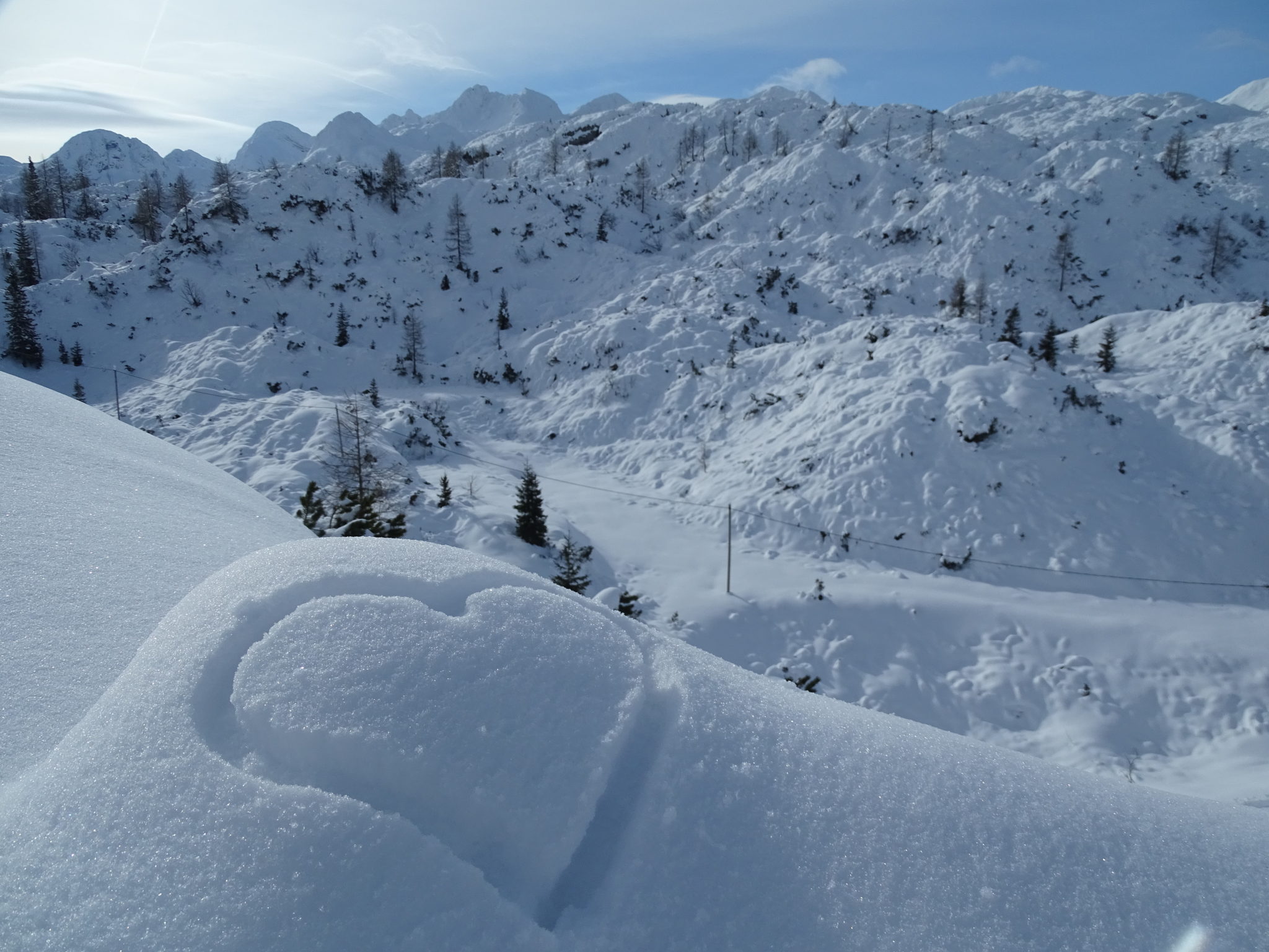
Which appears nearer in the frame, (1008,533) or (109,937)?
(109,937)

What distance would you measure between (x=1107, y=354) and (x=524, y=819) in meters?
21.4

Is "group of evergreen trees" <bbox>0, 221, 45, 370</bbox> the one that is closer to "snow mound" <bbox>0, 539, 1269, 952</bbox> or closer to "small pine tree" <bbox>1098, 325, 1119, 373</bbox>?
"snow mound" <bbox>0, 539, 1269, 952</bbox>

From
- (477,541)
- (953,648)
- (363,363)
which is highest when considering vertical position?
(363,363)

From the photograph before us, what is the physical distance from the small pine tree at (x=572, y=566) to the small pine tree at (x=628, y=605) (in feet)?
2.35

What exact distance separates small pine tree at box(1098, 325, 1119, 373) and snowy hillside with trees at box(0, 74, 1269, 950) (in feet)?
0.59

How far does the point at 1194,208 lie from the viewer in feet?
109

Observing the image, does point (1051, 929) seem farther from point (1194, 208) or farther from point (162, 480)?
point (1194, 208)

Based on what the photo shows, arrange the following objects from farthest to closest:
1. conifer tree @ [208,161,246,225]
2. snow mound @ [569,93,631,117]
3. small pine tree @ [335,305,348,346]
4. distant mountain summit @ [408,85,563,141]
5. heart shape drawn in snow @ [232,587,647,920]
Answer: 1. distant mountain summit @ [408,85,563,141]
2. snow mound @ [569,93,631,117]
3. conifer tree @ [208,161,246,225]
4. small pine tree @ [335,305,348,346]
5. heart shape drawn in snow @ [232,587,647,920]

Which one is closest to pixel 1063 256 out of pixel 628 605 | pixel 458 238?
pixel 458 238

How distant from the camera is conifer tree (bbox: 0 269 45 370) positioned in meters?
24.0

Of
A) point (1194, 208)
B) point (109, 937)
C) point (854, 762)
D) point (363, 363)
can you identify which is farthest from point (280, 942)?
point (1194, 208)

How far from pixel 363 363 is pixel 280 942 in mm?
27616

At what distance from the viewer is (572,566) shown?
38.0 feet

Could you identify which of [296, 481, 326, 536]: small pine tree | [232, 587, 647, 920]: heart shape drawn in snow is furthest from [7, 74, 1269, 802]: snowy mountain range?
[232, 587, 647, 920]: heart shape drawn in snow
